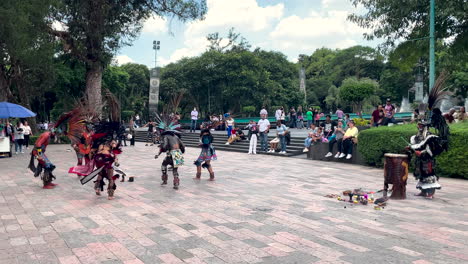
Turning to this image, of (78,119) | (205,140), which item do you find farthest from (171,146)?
(78,119)

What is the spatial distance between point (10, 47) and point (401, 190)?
58.0ft

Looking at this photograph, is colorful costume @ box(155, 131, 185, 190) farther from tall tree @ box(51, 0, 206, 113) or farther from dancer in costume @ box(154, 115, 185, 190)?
tall tree @ box(51, 0, 206, 113)

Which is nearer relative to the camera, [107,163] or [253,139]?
[107,163]

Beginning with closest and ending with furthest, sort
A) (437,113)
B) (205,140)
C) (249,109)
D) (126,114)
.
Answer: (437,113) < (205,140) < (249,109) < (126,114)

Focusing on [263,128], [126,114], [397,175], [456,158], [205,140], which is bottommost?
[397,175]

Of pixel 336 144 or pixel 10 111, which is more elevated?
pixel 10 111

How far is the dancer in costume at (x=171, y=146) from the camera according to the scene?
359 inches

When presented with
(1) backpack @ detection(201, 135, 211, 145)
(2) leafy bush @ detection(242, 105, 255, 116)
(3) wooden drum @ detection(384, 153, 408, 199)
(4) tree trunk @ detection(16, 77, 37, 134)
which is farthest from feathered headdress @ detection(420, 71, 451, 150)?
(2) leafy bush @ detection(242, 105, 255, 116)

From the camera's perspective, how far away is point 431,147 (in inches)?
321

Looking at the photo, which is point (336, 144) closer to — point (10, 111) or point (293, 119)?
point (293, 119)

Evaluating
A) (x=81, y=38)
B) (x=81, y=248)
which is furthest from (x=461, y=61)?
(x=81, y=38)

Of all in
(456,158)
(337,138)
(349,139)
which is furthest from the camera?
(337,138)

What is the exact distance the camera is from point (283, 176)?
11.2m

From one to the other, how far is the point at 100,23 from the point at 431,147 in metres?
18.6
